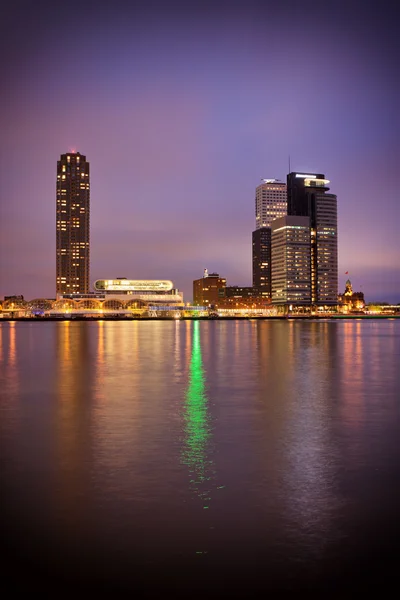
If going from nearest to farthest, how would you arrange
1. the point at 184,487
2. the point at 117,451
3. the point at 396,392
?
the point at 184,487 < the point at 117,451 < the point at 396,392

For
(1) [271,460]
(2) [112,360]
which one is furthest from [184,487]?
(2) [112,360]

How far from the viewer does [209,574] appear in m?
8.36

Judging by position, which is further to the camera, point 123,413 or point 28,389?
point 28,389

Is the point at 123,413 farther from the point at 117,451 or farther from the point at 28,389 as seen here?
the point at 28,389

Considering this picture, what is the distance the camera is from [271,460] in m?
14.8

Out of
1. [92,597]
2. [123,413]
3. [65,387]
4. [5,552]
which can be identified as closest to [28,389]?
[65,387]

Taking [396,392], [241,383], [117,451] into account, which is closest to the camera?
[117,451]

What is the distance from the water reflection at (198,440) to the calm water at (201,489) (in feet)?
0.22

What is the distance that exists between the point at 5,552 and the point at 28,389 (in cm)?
2190

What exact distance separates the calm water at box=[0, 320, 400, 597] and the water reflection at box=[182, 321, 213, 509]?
0.22ft

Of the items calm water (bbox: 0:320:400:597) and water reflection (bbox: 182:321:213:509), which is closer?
calm water (bbox: 0:320:400:597)

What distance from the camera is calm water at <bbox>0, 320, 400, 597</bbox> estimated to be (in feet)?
28.2

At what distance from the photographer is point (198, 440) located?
17266 mm

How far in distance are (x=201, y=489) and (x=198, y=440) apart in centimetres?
500
